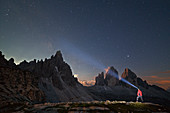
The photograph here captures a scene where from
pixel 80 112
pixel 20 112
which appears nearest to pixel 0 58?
pixel 20 112

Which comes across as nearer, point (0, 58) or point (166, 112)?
point (166, 112)

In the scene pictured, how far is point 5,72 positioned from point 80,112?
64869 mm

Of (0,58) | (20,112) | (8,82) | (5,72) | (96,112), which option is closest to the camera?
(96,112)

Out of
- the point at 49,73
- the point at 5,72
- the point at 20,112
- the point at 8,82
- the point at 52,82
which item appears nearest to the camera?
the point at 20,112

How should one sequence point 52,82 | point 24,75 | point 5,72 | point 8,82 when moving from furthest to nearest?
point 52,82 < point 24,75 < point 5,72 < point 8,82

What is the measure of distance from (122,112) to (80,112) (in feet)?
23.1

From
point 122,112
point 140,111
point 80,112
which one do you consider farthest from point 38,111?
point 140,111

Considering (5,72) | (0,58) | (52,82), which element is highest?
(0,58)

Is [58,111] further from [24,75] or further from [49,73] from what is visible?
[49,73]

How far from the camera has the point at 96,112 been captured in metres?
15.1

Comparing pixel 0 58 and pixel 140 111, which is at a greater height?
pixel 0 58

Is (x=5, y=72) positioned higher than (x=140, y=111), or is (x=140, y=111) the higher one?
(x=5, y=72)

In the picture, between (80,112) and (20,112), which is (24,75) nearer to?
(20,112)

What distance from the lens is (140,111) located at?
16594mm
